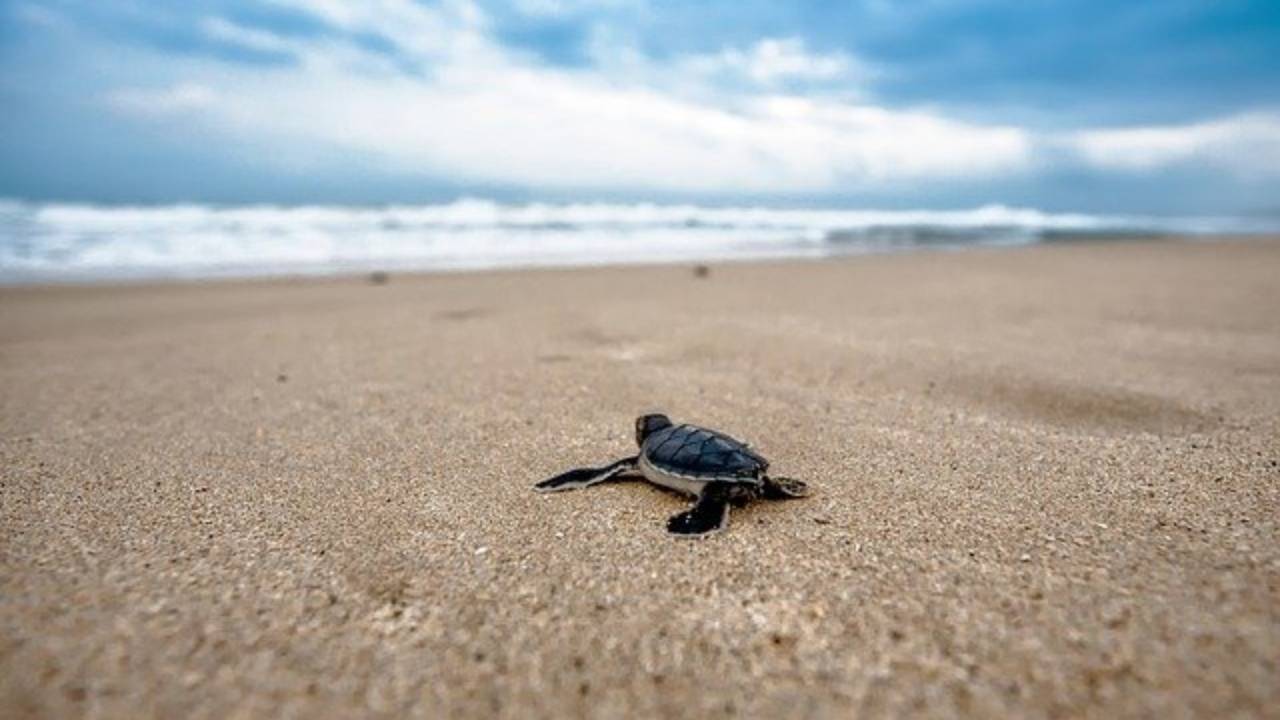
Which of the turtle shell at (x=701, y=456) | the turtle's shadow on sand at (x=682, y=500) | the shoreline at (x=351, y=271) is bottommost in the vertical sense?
the turtle's shadow on sand at (x=682, y=500)

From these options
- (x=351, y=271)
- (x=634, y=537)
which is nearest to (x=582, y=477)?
(x=634, y=537)

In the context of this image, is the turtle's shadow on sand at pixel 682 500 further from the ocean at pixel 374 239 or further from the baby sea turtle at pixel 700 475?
the ocean at pixel 374 239

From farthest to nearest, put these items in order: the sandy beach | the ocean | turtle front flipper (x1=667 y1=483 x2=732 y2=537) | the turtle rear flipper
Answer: the ocean → the turtle rear flipper → turtle front flipper (x1=667 y1=483 x2=732 y2=537) → the sandy beach

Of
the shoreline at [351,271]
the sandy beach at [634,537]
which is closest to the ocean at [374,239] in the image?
the shoreline at [351,271]

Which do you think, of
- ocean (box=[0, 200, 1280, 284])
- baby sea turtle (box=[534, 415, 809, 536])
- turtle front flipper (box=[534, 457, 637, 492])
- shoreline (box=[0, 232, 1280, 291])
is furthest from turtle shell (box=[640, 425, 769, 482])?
ocean (box=[0, 200, 1280, 284])

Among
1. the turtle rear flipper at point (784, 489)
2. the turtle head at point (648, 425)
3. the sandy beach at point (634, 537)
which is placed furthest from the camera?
the turtle head at point (648, 425)

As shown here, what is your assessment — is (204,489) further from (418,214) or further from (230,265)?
(418,214)

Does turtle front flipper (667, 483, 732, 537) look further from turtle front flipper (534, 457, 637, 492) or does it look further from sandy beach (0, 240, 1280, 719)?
turtle front flipper (534, 457, 637, 492)

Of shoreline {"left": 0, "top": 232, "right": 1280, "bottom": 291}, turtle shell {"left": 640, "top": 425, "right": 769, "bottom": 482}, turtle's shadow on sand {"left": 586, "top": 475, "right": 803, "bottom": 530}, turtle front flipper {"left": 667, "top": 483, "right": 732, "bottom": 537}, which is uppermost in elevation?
shoreline {"left": 0, "top": 232, "right": 1280, "bottom": 291}

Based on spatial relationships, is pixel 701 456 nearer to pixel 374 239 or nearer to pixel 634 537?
pixel 634 537
